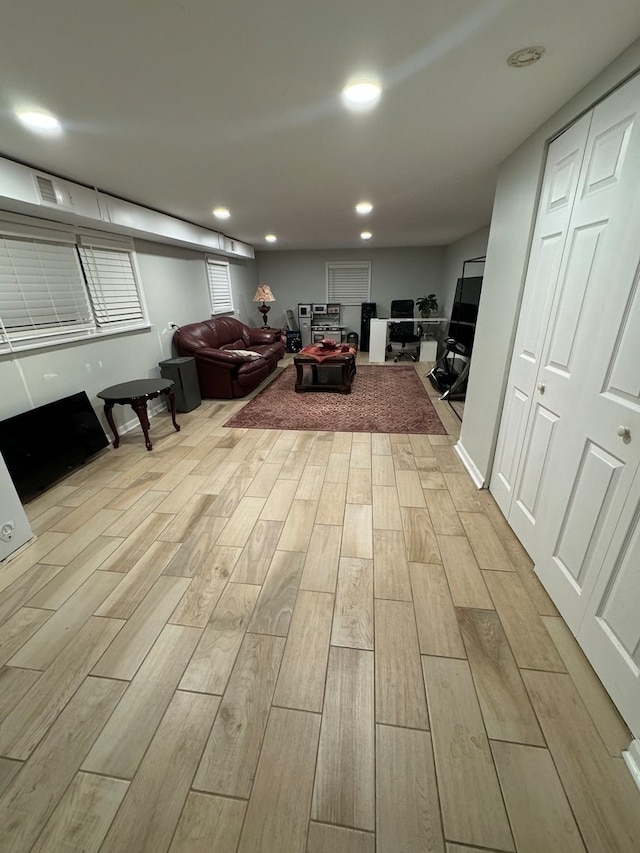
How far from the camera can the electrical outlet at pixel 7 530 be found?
178cm

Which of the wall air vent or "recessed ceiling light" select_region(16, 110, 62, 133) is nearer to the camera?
"recessed ceiling light" select_region(16, 110, 62, 133)

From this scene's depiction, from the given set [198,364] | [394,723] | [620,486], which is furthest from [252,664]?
[198,364]

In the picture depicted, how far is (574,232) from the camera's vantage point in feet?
4.77

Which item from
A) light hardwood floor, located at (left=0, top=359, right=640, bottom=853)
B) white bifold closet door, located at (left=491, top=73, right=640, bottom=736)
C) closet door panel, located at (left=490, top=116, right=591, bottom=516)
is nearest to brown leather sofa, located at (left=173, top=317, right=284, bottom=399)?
light hardwood floor, located at (left=0, top=359, right=640, bottom=853)

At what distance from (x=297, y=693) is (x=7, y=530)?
1802 millimetres

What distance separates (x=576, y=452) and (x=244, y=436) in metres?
2.76

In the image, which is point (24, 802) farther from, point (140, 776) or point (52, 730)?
point (140, 776)

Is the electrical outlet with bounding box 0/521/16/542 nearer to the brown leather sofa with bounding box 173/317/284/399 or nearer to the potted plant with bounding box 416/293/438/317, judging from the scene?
the brown leather sofa with bounding box 173/317/284/399

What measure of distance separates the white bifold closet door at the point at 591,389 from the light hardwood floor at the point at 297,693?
0.69ft

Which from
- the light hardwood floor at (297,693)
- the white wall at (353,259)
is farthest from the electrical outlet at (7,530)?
the white wall at (353,259)

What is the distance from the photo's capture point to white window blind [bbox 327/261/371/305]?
24.3 ft

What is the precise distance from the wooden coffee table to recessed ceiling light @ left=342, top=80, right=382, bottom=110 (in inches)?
120

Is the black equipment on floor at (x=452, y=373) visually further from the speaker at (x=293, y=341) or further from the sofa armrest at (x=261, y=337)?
the speaker at (x=293, y=341)

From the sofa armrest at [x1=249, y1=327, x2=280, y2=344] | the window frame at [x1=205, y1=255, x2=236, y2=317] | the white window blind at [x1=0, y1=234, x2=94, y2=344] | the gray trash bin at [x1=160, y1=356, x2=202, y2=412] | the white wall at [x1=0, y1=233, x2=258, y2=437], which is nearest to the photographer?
the white window blind at [x1=0, y1=234, x2=94, y2=344]
